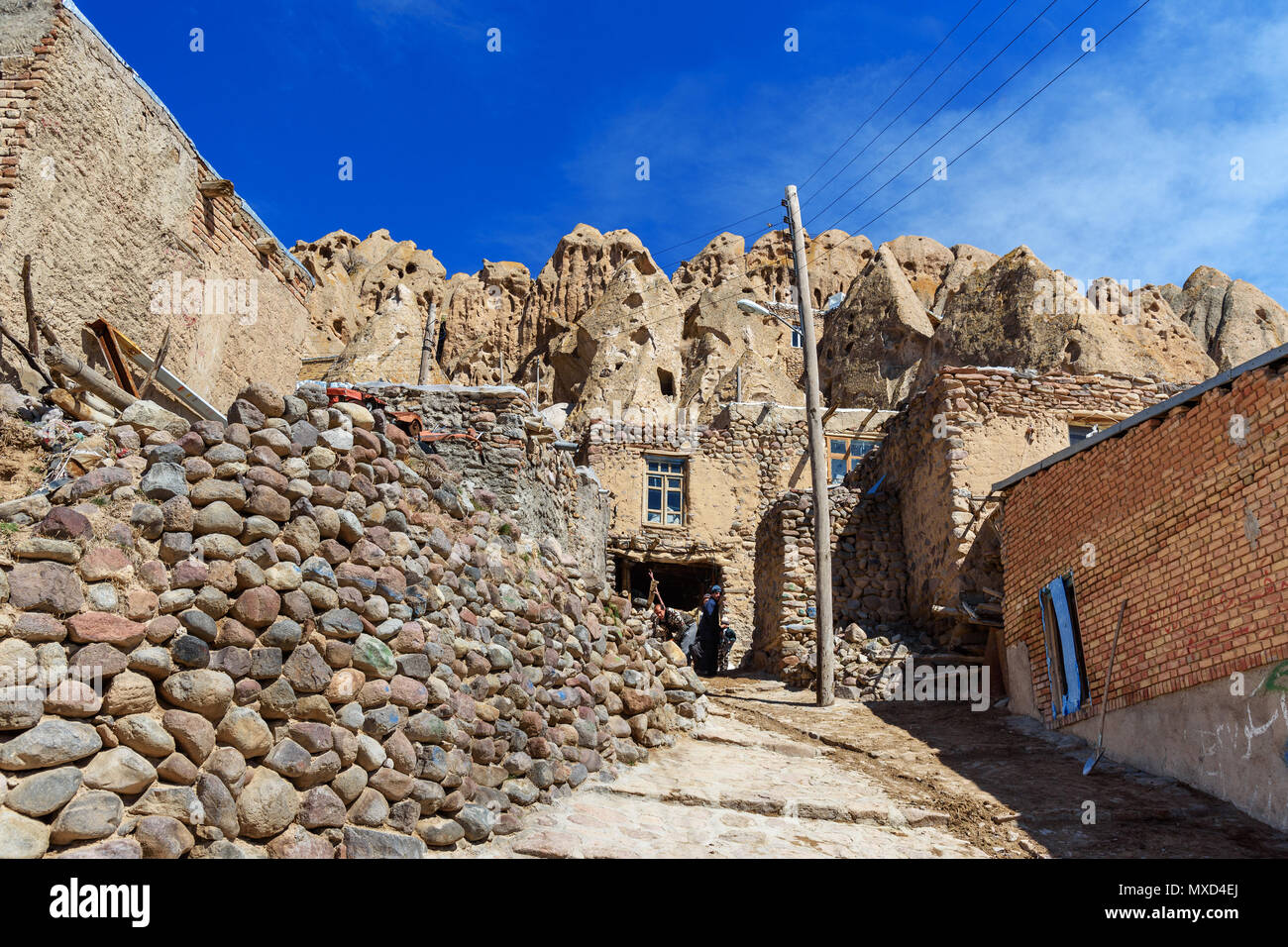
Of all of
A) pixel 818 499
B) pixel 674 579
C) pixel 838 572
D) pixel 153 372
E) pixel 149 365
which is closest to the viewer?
pixel 153 372

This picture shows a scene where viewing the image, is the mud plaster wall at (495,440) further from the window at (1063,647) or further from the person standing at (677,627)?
the person standing at (677,627)

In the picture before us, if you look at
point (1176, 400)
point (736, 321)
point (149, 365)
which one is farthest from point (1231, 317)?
point (149, 365)

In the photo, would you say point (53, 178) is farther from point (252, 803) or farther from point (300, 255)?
point (300, 255)

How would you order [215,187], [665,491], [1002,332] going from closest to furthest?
[215,187], [665,491], [1002,332]

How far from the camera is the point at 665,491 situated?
23.4 m

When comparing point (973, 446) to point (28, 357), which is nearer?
point (28, 357)

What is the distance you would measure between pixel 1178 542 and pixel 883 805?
3.38 metres

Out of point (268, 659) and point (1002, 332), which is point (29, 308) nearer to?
point (268, 659)

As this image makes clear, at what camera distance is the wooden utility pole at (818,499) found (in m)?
12.3

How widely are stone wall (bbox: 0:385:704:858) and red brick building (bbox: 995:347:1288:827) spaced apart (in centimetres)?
488

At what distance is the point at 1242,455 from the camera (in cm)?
703

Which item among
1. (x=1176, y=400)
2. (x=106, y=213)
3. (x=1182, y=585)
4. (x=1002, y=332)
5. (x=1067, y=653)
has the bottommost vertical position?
(x=1067, y=653)

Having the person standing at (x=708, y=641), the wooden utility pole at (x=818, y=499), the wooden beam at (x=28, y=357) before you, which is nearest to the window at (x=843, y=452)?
the person standing at (x=708, y=641)

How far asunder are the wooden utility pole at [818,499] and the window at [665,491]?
9.37 meters
